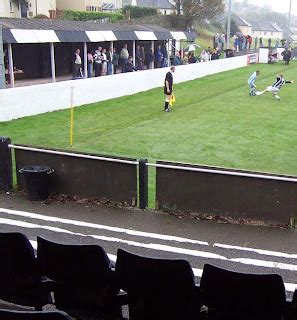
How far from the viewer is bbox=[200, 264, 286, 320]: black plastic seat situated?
4.35 m

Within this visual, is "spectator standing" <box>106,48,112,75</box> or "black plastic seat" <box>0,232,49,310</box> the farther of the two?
"spectator standing" <box>106,48,112,75</box>

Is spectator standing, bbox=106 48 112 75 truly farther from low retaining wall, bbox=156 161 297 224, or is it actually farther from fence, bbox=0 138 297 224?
low retaining wall, bbox=156 161 297 224

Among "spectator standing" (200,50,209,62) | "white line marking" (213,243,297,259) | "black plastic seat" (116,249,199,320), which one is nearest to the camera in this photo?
"black plastic seat" (116,249,199,320)

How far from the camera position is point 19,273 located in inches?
204

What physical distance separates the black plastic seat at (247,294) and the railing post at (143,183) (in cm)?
492

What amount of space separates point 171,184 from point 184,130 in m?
9.92

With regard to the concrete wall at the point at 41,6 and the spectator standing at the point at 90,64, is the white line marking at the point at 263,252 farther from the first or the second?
the concrete wall at the point at 41,6

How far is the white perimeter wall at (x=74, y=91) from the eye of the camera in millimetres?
19391

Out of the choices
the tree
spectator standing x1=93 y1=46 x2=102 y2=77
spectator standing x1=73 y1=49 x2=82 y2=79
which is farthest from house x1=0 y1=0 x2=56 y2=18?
spectator standing x1=73 y1=49 x2=82 y2=79

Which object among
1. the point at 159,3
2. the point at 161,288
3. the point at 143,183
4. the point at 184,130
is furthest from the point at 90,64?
the point at 159,3

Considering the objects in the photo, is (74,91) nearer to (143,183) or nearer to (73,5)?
(143,183)

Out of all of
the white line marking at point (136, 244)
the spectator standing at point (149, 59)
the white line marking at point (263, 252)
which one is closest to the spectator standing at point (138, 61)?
the spectator standing at point (149, 59)

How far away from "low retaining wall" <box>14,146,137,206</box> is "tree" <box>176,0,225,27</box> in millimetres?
58634

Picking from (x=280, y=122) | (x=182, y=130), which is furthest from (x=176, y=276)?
(x=280, y=122)
